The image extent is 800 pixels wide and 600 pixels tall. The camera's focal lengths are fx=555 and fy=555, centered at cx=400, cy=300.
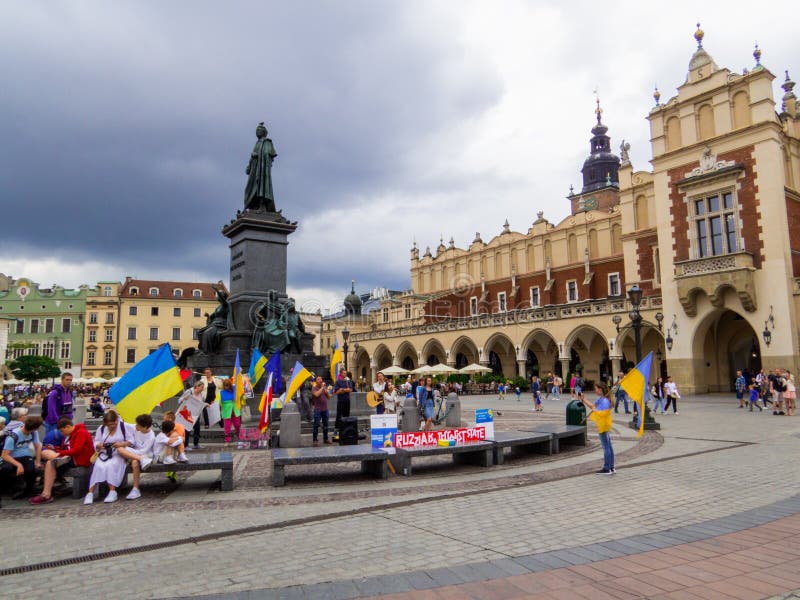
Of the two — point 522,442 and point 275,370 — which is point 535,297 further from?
point 522,442

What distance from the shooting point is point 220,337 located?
1598 cm

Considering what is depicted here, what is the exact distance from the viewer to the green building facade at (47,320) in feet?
196

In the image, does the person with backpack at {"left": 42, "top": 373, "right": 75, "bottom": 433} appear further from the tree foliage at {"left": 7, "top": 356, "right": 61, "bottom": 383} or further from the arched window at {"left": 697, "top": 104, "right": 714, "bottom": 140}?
the tree foliage at {"left": 7, "top": 356, "right": 61, "bottom": 383}

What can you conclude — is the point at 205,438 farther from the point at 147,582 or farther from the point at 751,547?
the point at 751,547

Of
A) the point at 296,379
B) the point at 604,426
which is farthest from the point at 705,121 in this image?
the point at 296,379

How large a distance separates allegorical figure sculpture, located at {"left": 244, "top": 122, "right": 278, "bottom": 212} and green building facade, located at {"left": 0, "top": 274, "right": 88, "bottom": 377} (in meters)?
52.3

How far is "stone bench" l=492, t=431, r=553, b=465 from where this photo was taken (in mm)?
9448

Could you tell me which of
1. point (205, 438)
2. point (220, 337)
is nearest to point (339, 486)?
point (205, 438)

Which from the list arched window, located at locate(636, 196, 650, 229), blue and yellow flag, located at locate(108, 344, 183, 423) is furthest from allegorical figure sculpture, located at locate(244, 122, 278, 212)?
arched window, located at locate(636, 196, 650, 229)

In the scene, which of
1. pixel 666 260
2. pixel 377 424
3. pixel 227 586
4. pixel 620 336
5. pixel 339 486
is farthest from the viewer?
pixel 620 336

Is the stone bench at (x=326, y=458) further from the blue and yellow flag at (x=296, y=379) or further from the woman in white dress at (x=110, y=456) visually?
the blue and yellow flag at (x=296, y=379)

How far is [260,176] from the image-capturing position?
17969 mm

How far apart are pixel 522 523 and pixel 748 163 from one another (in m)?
29.5

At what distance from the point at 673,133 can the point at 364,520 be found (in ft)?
107
